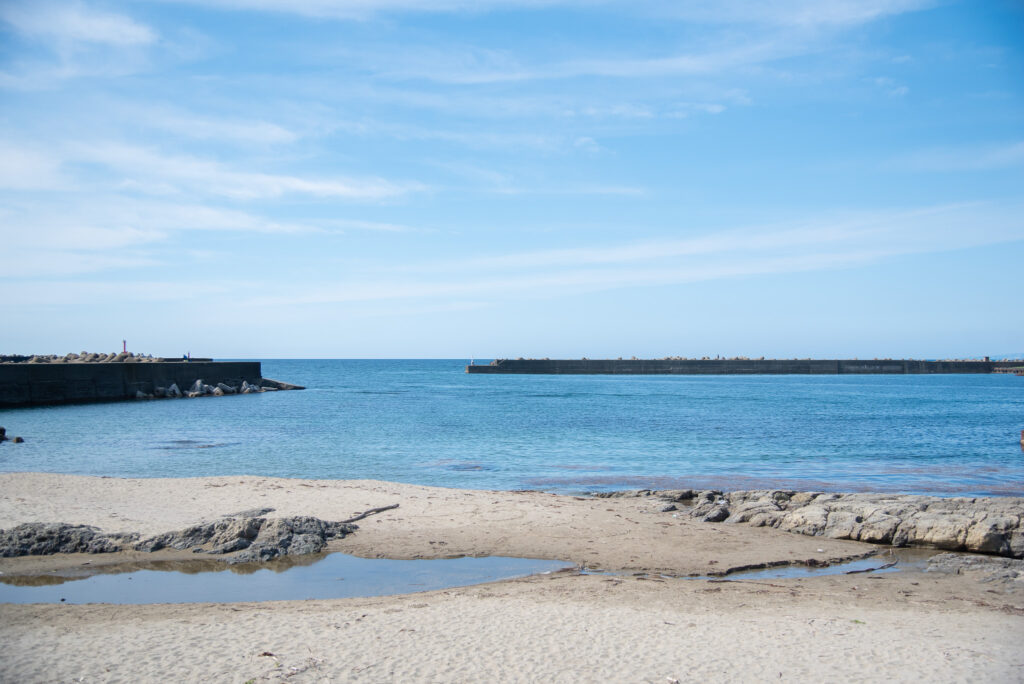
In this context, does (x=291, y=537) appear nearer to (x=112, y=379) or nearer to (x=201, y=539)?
(x=201, y=539)

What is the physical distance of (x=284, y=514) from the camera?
44.0 feet

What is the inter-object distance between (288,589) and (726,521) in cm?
853

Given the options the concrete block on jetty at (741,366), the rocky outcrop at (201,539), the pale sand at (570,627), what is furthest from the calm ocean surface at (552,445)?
the concrete block on jetty at (741,366)

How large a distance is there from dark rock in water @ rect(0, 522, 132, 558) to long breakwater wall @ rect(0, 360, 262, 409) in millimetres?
36464

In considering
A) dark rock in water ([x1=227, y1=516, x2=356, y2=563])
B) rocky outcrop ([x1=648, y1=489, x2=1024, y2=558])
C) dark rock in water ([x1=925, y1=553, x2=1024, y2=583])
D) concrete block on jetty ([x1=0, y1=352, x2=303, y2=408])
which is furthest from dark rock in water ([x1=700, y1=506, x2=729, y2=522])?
concrete block on jetty ([x1=0, y1=352, x2=303, y2=408])

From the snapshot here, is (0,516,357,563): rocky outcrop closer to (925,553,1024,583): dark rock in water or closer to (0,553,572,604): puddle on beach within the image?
(0,553,572,604): puddle on beach

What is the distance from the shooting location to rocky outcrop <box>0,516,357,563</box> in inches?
437

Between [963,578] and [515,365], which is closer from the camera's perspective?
[963,578]

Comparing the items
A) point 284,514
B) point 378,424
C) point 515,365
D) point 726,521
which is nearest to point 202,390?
point 378,424

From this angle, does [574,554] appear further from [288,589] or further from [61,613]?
[61,613]

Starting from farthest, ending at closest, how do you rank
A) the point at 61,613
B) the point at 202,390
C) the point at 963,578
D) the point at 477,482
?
the point at 202,390 → the point at 477,482 → the point at 963,578 → the point at 61,613

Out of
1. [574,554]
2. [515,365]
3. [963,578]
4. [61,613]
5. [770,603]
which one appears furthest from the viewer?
[515,365]

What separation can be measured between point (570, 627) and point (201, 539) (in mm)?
6867

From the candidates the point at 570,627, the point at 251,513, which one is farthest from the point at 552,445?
the point at 570,627
